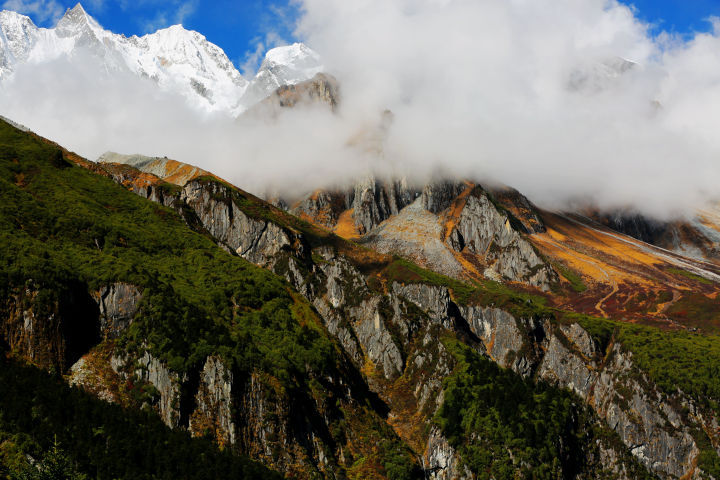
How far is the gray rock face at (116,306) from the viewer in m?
80.2

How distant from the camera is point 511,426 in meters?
100

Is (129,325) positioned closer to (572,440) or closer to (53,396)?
(53,396)

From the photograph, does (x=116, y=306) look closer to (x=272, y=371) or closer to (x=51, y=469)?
(x=272, y=371)

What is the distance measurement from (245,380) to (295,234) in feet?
341

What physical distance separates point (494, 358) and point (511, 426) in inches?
2746

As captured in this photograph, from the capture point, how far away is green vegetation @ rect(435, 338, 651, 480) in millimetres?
96562

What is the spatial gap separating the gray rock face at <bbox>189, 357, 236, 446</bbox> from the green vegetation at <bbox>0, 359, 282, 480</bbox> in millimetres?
5843

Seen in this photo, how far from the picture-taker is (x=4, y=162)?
367ft

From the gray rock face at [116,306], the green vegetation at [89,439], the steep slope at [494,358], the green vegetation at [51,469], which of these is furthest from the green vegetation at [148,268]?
the steep slope at [494,358]

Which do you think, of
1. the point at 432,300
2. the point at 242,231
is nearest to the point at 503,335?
the point at 432,300

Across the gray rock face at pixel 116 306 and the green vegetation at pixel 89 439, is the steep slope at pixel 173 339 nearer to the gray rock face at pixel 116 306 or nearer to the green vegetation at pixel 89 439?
the gray rock face at pixel 116 306

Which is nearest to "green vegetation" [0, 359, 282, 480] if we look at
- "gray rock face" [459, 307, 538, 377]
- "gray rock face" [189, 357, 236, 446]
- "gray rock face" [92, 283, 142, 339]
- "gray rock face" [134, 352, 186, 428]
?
"gray rock face" [134, 352, 186, 428]

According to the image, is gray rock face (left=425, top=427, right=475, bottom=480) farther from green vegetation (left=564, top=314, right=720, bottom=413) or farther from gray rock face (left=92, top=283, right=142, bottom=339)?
green vegetation (left=564, top=314, right=720, bottom=413)

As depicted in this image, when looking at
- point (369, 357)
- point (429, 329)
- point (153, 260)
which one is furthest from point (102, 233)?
point (429, 329)
